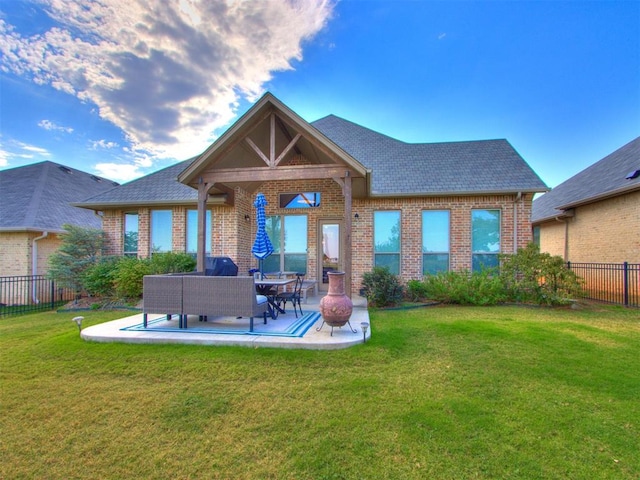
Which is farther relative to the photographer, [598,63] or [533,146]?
[533,146]

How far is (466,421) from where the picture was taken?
2814 millimetres

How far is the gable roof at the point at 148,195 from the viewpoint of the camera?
9.99m

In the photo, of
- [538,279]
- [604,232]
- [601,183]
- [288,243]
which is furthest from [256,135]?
[601,183]

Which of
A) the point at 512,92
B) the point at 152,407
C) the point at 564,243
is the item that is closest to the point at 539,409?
the point at 152,407

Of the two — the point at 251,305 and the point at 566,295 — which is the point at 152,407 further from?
the point at 566,295

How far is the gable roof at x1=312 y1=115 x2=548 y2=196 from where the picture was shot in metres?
9.41

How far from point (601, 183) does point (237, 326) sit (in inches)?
564

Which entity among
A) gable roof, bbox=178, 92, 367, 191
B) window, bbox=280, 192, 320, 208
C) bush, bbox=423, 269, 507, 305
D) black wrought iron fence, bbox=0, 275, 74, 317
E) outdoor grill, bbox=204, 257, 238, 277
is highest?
gable roof, bbox=178, 92, 367, 191

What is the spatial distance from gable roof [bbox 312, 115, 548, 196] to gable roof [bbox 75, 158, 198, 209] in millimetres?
6323

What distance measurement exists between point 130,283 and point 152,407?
665 cm

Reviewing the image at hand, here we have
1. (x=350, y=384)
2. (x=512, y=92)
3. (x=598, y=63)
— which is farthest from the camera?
(x=512, y=92)

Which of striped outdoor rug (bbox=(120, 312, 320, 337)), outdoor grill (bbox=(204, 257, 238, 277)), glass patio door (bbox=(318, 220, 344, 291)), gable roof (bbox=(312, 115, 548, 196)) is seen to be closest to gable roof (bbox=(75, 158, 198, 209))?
outdoor grill (bbox=(204, 257, 238, 277))

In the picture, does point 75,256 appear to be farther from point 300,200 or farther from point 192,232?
point 300,200

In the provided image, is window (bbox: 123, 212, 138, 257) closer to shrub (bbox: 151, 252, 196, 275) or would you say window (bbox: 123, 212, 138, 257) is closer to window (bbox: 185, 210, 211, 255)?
window (bbox: 185, 210, 211, 255)
